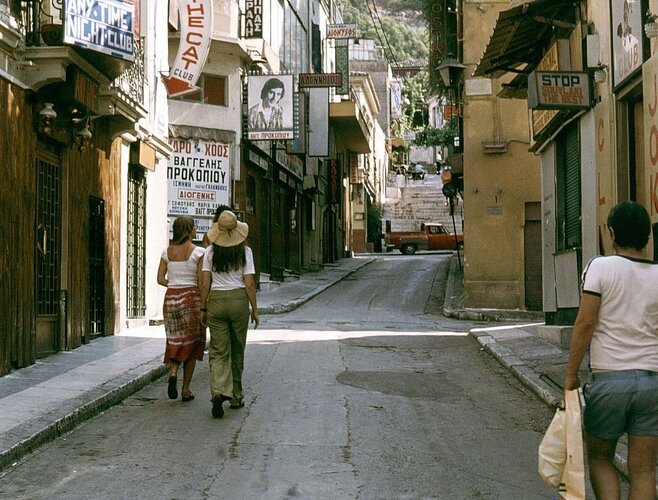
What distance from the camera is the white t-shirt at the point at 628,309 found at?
488 cm

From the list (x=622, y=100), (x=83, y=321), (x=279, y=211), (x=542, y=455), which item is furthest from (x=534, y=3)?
(x=279, y=211)

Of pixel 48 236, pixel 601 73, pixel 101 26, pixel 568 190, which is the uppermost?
pixel 101 26

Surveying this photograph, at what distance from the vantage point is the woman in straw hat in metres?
9.27

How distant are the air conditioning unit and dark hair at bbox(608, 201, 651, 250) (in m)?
19.4

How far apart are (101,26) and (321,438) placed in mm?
7488

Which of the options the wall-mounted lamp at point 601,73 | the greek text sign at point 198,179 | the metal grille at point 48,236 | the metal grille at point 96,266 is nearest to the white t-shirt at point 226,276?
the metal grille at point 48,236

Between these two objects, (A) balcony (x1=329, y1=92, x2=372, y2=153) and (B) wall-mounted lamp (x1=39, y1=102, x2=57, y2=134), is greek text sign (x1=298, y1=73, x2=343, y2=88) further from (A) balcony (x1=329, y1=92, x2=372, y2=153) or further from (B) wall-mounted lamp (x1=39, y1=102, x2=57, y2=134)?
(B) wall-mounted lamp (x1=39, y1=102, x2=57, y2=134)

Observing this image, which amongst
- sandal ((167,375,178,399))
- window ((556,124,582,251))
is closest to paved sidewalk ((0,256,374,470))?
sandal ((167,375,178,399))

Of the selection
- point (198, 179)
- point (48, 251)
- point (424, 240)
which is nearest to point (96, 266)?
point (48, 251)

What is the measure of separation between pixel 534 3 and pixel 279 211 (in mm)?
22099

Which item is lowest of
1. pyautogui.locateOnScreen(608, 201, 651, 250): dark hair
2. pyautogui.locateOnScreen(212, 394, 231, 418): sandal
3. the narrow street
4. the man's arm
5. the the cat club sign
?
the narrow street

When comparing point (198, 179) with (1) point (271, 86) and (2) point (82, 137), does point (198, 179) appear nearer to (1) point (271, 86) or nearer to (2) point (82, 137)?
(1) point (271, 86)

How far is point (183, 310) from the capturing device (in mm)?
10008

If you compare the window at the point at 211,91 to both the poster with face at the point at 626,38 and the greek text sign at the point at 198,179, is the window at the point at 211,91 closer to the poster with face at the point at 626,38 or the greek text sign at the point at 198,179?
the greek text sign at the point at 198,179
